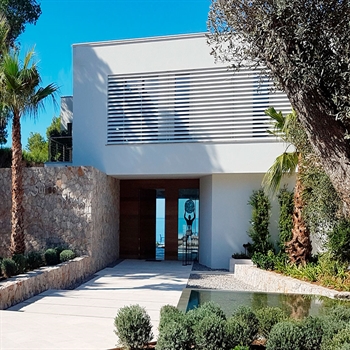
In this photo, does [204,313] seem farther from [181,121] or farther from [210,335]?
[181,121]

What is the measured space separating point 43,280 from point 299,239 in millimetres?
6809

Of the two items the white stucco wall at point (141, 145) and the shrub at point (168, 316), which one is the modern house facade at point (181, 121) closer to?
the white stucco wall at point (141, 145)

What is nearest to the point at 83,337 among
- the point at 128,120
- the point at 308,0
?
the point at 308,0

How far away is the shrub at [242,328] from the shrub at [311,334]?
0.63 metres

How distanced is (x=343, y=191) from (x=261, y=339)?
230 centimetres

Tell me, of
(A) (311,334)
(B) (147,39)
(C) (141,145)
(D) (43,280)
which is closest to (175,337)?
(A) (311,334)

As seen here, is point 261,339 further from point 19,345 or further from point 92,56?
point 92,56

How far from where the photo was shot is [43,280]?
28.5 feet

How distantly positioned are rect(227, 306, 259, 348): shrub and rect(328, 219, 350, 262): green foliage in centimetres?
505

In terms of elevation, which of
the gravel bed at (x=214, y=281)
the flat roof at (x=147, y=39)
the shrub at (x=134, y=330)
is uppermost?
the flat roof at (x=147, y=39)

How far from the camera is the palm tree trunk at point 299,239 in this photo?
1032cm

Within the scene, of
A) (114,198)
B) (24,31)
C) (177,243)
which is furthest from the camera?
(24,31)

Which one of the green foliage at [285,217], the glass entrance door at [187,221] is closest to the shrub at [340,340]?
the green foliage at [285,217]

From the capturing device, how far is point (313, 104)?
16.7ft
